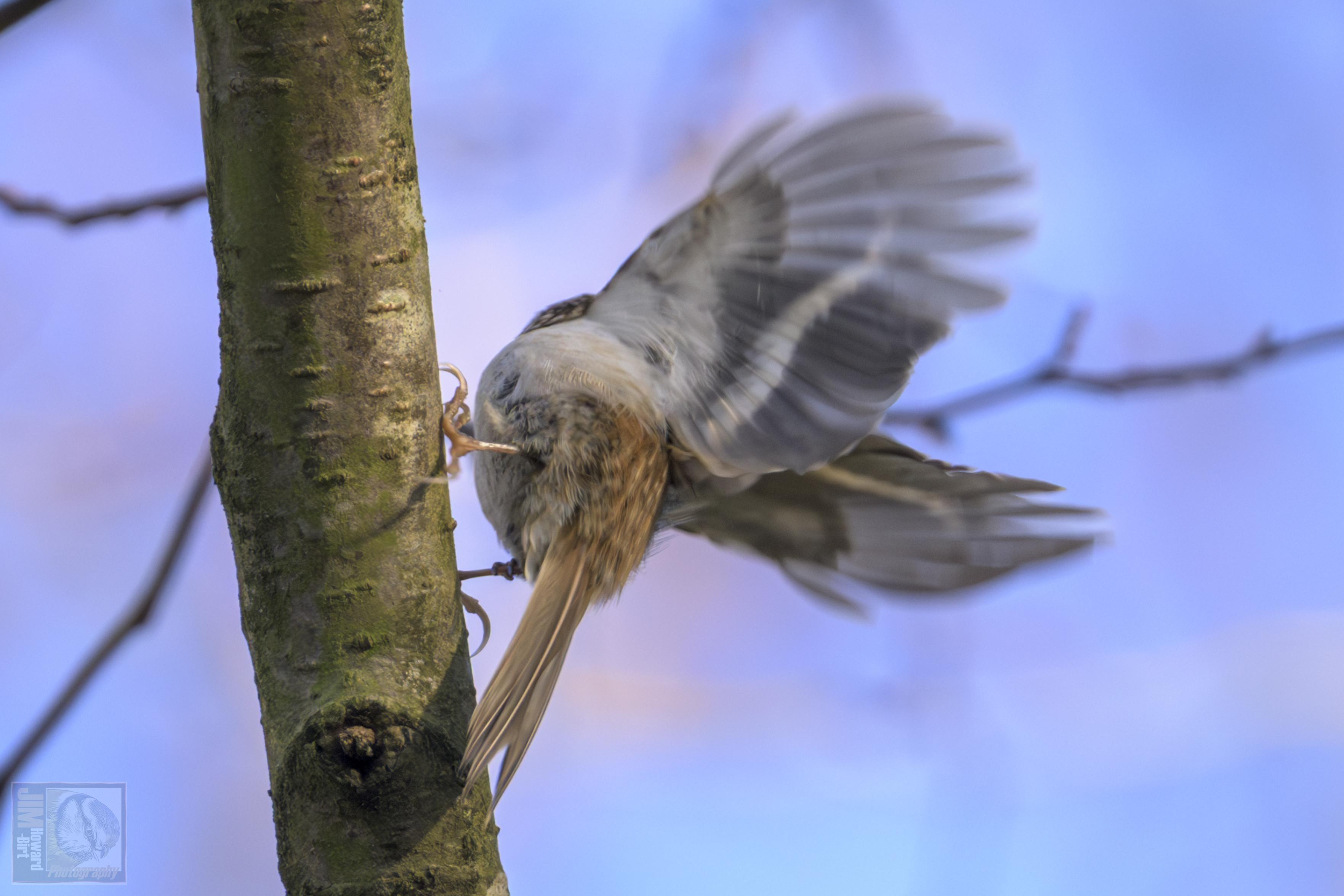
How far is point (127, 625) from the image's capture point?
98 cm

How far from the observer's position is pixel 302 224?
0.71 meters

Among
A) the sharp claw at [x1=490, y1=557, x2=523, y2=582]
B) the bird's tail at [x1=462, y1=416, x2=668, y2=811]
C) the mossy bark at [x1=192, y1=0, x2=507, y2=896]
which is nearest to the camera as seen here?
the mossy bark at [x1=192, y1=0, x2=507, y2=896]

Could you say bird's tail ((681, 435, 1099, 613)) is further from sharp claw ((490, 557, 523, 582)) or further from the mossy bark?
the mossy bark

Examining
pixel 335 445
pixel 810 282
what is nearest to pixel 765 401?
pixel 810 282

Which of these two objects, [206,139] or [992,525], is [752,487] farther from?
[206,139]

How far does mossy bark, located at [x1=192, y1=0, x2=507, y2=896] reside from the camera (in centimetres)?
71

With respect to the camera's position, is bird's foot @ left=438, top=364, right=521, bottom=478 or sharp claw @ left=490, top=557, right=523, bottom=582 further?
sharp claw @ left=490, top=557, right=523, bottom=582

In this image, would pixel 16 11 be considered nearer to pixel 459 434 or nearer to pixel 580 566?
pixel 459 434

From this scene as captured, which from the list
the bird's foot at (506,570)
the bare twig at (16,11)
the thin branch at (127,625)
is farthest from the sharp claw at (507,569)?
the bare twig at (16,11)

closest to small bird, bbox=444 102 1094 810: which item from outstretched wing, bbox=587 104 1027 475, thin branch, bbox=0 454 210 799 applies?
outstretched wing, bbox=587 104 1027 475

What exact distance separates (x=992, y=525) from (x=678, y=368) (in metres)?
0.40

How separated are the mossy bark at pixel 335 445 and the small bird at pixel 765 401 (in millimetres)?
68

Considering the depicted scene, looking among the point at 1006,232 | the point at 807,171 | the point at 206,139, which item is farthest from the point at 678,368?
the point at 206,139

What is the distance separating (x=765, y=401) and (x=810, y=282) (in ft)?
0.37
